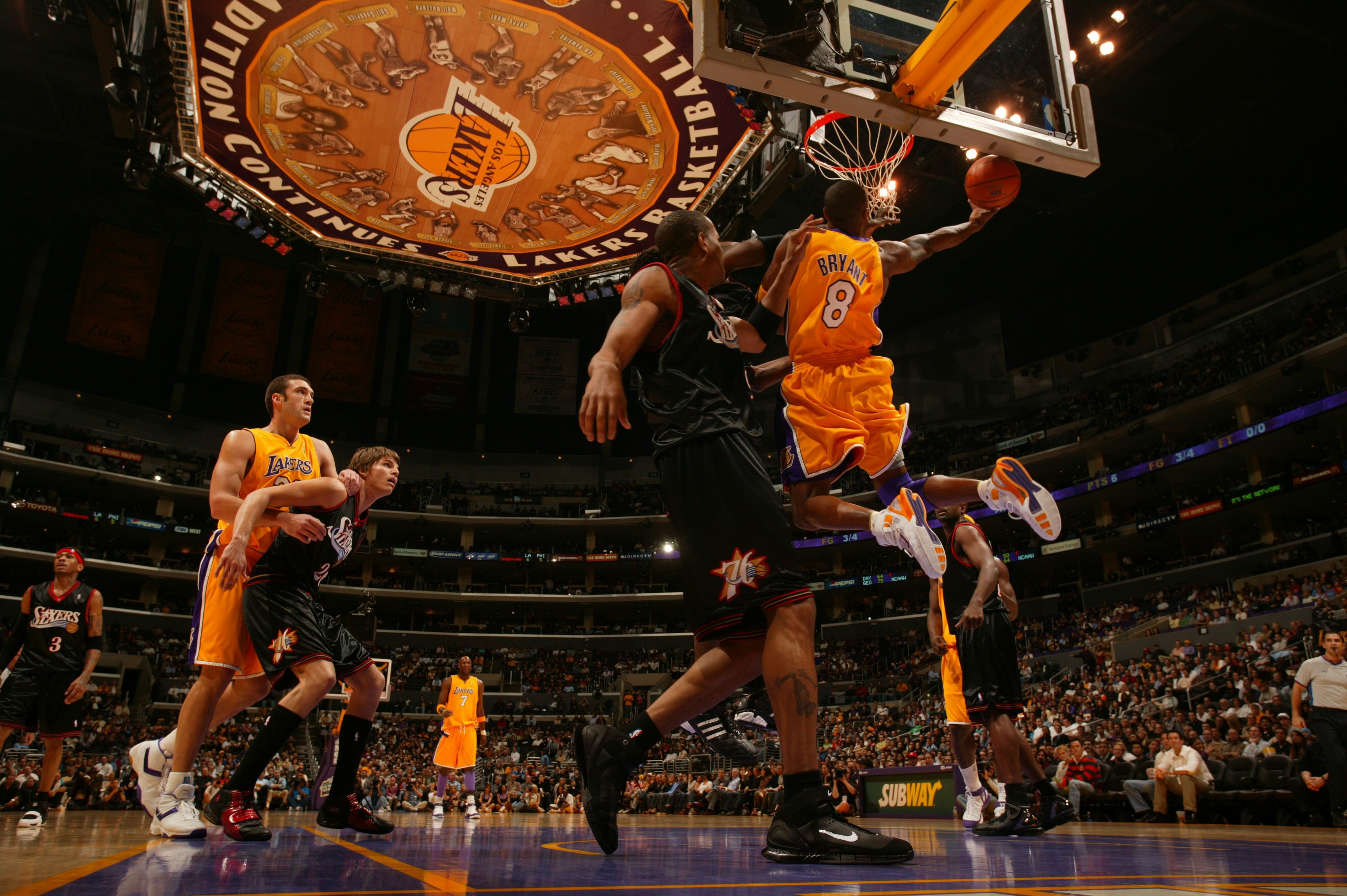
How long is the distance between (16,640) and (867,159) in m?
8.93

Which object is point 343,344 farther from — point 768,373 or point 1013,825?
point 1013,825

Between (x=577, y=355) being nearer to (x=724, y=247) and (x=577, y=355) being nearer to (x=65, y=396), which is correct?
(x=65, y=396)

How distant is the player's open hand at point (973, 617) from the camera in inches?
183

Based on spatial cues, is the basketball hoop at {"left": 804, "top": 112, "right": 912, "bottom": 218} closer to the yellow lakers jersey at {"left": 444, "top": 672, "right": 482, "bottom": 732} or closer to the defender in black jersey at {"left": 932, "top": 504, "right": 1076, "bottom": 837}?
the defender in black jersey at {"left": 932, "top": 504, "right": 1076, "bottom": 837}

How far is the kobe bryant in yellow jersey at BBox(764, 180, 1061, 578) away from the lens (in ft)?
11.6

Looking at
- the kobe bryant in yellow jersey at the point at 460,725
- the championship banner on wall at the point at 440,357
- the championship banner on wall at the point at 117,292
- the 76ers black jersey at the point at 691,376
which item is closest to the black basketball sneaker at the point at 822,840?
the 76ers black jersey at the point at 691,376

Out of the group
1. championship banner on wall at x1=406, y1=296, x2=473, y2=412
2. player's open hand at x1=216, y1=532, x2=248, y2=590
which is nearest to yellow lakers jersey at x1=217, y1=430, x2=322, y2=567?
player's open hand at x1=216, y1=532, x2=248, y2=590

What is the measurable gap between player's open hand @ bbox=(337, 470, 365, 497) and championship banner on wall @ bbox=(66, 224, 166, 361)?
29.1 metres

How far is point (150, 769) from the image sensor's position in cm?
372

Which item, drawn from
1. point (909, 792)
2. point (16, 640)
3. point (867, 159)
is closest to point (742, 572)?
point (16, 640)

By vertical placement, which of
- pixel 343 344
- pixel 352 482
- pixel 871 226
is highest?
pixel 343 344

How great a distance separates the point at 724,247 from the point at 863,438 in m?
1.04

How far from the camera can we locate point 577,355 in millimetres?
33188

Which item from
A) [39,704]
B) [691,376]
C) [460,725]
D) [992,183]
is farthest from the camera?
[460,725]
